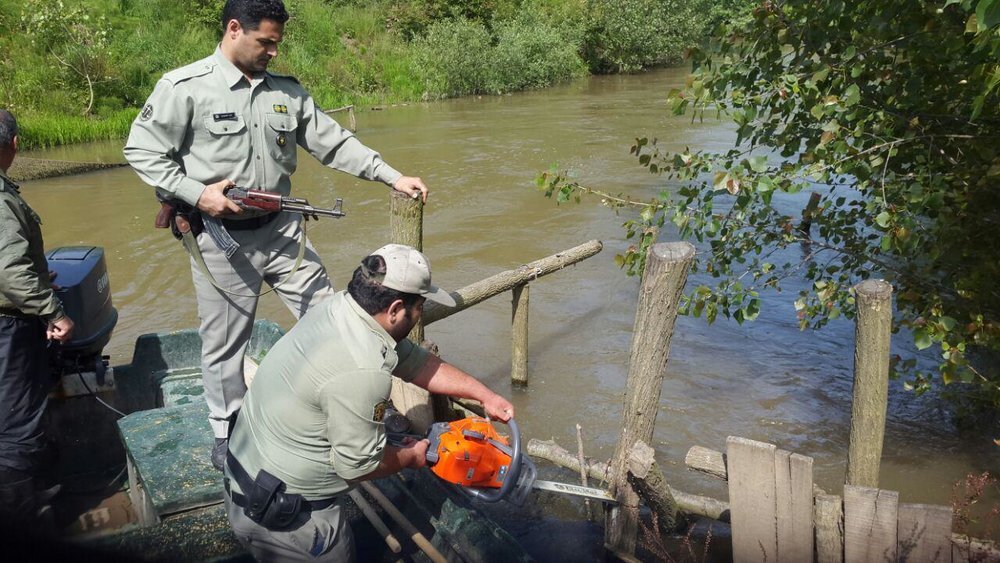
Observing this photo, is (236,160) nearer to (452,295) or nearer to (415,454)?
(415,454)

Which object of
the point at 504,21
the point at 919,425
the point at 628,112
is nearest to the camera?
the point at 919,425

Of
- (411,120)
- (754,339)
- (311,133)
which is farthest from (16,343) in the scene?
(411,120)

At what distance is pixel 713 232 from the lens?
485 cm

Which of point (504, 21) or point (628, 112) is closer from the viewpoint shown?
point (628, 112)

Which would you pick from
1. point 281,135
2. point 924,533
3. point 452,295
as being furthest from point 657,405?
point 281,135

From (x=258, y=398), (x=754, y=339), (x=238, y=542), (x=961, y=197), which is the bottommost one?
(x=754, y=339)

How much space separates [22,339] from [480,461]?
2.30 metres

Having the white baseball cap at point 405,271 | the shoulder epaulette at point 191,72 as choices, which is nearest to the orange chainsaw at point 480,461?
the white baseball cap at point 405,271

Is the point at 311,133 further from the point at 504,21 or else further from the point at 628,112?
the point at 504,21

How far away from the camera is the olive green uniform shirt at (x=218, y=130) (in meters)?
3.53

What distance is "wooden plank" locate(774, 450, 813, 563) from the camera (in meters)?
3.45

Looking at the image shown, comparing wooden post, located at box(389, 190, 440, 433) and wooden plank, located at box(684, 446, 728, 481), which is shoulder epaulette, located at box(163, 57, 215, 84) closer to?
wooden post, located at box(389, 190, 440, 433)

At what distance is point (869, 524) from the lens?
3438 millimetres

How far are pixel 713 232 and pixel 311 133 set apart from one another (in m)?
2.36
